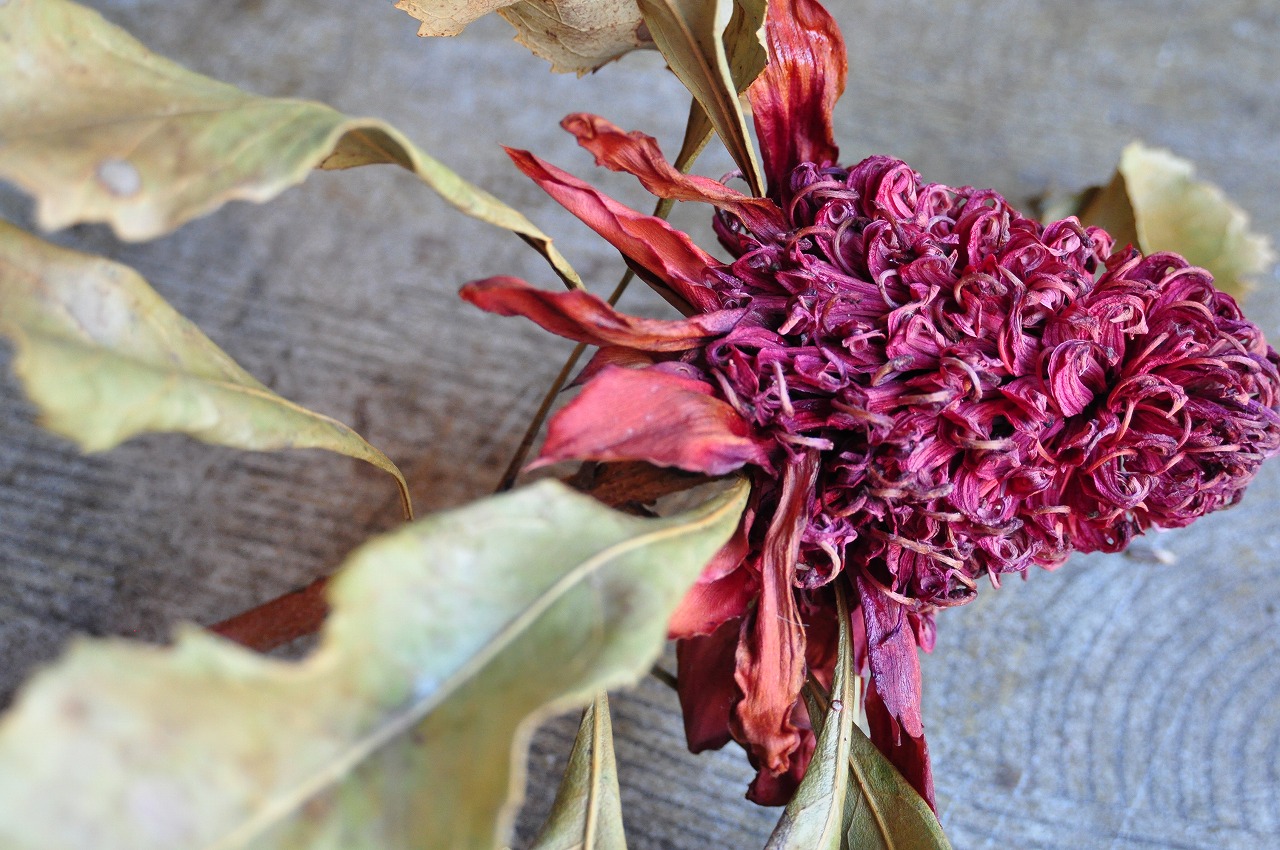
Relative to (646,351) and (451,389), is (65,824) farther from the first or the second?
(451,389)

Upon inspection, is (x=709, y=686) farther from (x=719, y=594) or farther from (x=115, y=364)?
(x=115, y=364)

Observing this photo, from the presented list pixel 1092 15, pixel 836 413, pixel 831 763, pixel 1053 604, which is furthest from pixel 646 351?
pixel 1092 15

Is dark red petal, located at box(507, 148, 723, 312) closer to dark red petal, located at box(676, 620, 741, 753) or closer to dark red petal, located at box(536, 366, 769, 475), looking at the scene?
dark red petal, located at box(536, 366, 769, 475)

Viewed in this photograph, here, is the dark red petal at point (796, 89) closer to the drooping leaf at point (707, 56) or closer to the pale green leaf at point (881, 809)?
the drooping leaf at point (707, 56)

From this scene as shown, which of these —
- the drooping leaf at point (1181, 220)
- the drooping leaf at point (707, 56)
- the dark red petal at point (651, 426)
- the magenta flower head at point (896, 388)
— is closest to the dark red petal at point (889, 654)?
the magenta flower head at point (896, 388)

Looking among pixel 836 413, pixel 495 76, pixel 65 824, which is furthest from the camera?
pixel 495 76
